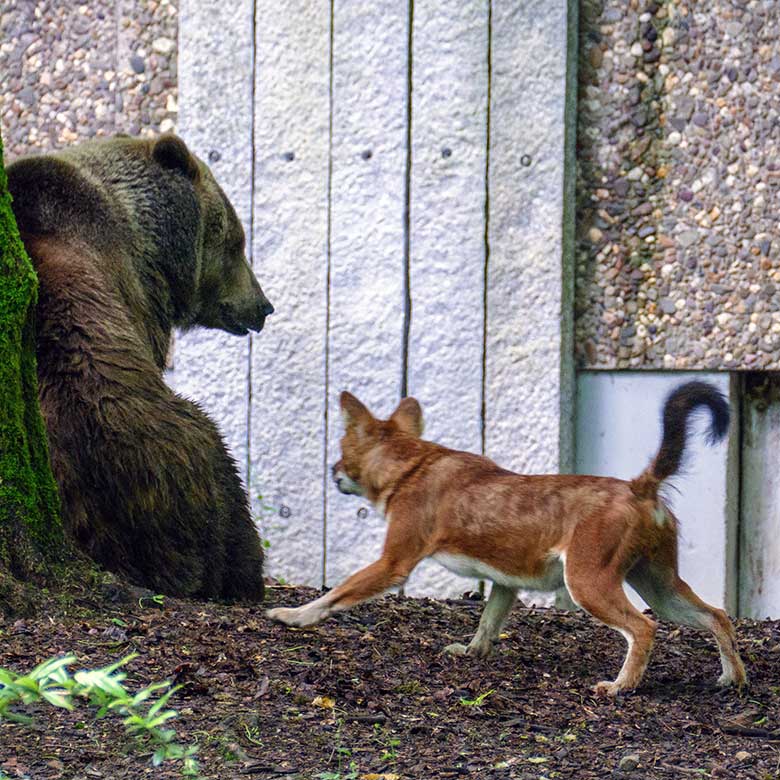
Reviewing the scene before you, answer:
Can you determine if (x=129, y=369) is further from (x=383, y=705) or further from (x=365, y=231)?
(x=365, y=231)

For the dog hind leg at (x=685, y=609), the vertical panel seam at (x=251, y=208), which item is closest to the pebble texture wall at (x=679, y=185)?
the vertical panel seam at (x=251, y=208)

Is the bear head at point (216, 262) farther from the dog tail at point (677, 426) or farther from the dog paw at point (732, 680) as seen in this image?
the dog paw at point (732, 680)

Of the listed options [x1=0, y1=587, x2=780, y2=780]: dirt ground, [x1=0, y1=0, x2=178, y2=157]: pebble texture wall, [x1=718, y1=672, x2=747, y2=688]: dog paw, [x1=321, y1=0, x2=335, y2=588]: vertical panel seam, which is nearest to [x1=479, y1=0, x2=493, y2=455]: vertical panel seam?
[x1=321, y1=0, x2=335, y2=588]: vertical panel seam

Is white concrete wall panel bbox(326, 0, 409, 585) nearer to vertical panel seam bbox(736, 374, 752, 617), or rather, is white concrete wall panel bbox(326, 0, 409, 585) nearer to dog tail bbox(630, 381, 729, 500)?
vertical panel seam bbox(736, 374, 752, 617)

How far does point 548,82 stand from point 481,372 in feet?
4.58

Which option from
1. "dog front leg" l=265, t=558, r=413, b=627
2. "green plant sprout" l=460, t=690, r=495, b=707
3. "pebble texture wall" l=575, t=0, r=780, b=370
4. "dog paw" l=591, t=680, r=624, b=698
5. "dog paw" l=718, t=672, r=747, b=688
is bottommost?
"dog paw" l=718, t=672, r=747, b=688

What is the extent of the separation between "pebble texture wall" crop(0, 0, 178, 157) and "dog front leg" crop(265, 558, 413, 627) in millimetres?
3444

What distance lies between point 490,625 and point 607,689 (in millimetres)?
614

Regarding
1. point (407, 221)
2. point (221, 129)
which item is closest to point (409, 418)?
point (407, 221)

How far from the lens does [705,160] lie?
20.1 ft

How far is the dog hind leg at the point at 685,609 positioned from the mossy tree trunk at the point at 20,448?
1914mm

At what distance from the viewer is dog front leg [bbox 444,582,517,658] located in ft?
14.9

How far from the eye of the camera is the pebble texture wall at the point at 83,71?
7000 millimetres

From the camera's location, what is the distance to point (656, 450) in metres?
6.14
